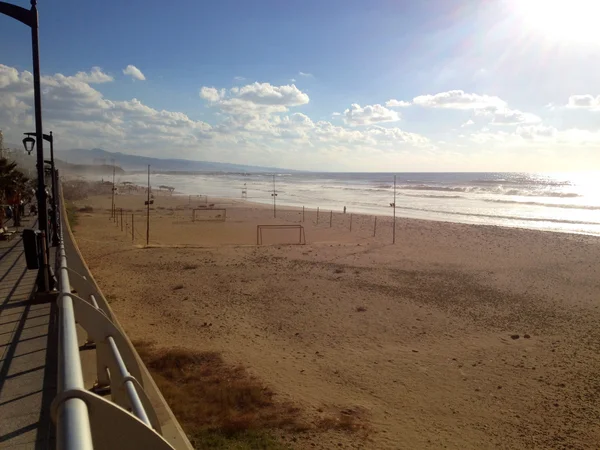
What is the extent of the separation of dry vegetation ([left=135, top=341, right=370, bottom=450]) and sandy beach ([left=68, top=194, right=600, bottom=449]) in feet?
0.68

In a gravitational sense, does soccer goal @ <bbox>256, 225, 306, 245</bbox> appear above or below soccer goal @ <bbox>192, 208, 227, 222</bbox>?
below

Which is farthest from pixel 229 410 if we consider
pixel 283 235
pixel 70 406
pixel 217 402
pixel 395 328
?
pixel 283 235

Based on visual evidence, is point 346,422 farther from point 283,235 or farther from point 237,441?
point 283,235

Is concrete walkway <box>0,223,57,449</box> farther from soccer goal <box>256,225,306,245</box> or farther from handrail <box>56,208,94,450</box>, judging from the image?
soccer goal <box>256,225,306,245</box>

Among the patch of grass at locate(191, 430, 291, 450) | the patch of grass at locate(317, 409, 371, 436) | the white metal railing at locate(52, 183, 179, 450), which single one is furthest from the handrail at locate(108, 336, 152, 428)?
the patch of grass at locate(317, 409, 371, 436)

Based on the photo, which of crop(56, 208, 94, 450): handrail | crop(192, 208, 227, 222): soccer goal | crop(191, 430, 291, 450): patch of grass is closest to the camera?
crop(56, 208, 94, 450): handrail

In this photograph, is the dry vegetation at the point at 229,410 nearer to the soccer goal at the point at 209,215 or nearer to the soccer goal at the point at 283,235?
the soccer goal at the point at 283,235

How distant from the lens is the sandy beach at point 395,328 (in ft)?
24.4

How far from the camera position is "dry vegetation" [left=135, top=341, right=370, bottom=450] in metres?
6.40

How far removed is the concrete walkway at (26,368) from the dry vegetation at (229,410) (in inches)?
84.9

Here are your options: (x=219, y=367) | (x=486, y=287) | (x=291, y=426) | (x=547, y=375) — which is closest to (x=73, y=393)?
(x=291, y=426)

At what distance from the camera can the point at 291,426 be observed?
6.87m

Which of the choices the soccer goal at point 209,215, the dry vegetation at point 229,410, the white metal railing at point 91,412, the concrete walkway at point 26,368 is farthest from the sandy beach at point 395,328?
the soccer goal at point 209,215

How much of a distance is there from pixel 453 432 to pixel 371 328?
15.0ft
